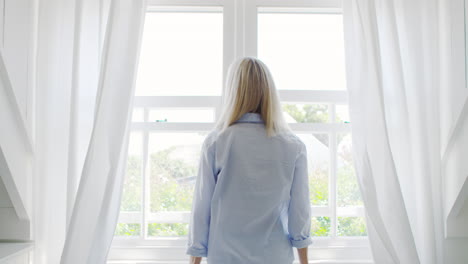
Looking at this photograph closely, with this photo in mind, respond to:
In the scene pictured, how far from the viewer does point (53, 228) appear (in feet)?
6.88

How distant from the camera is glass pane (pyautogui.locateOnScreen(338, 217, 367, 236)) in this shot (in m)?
2.41

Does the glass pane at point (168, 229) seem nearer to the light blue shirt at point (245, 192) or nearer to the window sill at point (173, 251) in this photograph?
the window sill at point (173, 251)

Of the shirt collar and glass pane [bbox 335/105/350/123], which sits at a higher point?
glass pane [bbox 335/105/350/123]

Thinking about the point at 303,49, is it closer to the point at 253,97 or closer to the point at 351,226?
the point at 253,97

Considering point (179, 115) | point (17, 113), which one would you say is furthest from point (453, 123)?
point (17, 113)

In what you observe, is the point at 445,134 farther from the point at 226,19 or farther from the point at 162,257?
the point at 162,257

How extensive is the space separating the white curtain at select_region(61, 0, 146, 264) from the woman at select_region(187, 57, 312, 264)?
0.46 m

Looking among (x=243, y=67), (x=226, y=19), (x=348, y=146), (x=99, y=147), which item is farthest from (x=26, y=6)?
(x=348, y=146)

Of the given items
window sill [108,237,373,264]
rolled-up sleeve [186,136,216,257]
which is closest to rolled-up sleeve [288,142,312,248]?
rolled-up sleeve [186,136,216,257]

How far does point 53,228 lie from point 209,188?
0.88 meters

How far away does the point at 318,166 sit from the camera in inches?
94.7

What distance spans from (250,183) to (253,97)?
33 cm

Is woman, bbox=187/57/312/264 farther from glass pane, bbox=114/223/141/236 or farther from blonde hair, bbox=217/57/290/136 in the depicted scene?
glass pane, bbox=114/223/141/236

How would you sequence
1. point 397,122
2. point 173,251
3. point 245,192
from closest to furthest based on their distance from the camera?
1. point 245,192
2. point 397,122
3. point 173,251
